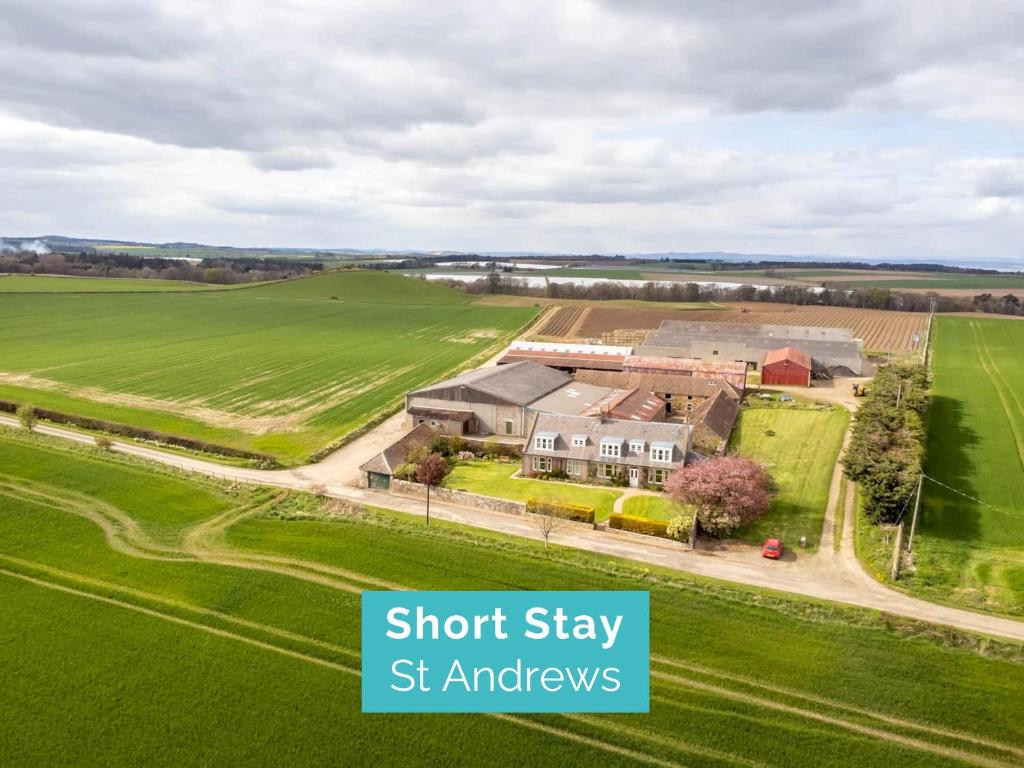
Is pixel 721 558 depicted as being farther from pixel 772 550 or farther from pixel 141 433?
pixel 141 433

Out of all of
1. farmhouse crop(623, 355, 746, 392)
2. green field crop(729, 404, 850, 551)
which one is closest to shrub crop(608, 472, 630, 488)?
green field crop(729, 404, 850, 551)

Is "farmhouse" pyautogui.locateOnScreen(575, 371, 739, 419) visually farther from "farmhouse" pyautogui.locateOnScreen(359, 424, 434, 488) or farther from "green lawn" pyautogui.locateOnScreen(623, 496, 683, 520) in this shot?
"farmhouse" pyautogui.locateOnScreen(359, 424, 434, 488)

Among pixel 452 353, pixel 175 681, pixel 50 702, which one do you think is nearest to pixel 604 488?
pixel 175 681

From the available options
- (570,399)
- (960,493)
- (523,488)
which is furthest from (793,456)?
(523,488)

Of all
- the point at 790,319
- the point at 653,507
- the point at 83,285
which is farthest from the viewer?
the point at 83,285

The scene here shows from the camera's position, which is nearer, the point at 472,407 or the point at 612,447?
the point at 612,447

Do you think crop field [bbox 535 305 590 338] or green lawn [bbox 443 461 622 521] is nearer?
green lawn [bbox 443 461 622 521]

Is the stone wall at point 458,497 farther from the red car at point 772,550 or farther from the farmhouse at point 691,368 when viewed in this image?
the farmhouse at point 691,368
